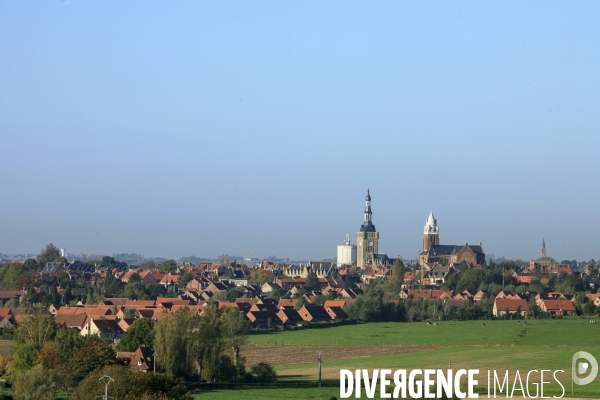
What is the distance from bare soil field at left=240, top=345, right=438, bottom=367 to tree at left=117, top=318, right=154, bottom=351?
549cm

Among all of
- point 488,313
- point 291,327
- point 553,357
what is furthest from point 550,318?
point 553,357

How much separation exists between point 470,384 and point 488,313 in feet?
188

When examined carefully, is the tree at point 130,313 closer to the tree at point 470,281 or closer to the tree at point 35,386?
the tree at point 470,281

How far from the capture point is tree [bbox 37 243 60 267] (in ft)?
557

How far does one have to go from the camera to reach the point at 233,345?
58.4 m

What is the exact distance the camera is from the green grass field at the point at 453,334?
76.3m

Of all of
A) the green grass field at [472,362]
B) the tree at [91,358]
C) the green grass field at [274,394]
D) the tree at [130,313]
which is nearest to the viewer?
the green grass field at [274,394]

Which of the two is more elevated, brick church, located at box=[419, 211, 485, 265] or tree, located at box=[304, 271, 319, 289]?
brick church, located at box=[419, 211, 485, 265]

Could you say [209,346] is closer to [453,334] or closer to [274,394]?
[274,394]

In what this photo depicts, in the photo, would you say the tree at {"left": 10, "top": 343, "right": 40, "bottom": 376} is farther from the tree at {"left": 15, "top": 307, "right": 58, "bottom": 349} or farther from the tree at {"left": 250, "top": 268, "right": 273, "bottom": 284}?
the tree at {"left": 250, "top": 268, "right": 273, "bottom": 284}

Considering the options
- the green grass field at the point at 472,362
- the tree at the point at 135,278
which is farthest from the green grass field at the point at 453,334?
the tree at the point at 135,278

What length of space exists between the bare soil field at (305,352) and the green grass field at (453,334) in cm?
333

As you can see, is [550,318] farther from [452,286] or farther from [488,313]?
[452,286]

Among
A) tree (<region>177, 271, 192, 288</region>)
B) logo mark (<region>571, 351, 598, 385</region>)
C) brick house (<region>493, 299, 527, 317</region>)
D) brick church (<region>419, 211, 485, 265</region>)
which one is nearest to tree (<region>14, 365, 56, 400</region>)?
logo mark (<region>571, 351, 598, 385</region>)
